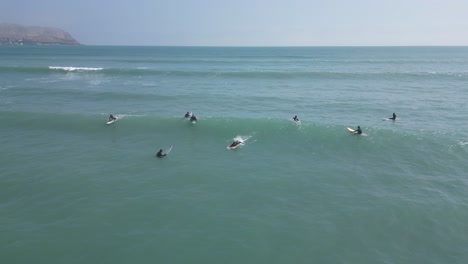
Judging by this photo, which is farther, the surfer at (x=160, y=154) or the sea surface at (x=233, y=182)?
the surfer at (x=160, y=154)

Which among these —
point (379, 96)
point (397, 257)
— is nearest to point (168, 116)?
point (397, 257)

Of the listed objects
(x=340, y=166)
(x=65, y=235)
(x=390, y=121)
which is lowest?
(x=65, y=235)

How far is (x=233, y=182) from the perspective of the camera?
18.5m

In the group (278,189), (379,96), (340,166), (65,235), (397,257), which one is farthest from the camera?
(379,96)

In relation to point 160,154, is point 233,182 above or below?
below

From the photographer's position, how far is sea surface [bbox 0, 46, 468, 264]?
43.2 ft

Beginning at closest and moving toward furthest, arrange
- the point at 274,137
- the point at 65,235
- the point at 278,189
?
the point at 65,235 → the point at 278,189 → the point at 274,137

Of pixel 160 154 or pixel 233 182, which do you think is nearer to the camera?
pixel 233 182

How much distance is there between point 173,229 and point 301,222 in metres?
5.67

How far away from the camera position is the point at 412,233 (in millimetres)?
14000

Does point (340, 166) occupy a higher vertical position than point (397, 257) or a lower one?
higher

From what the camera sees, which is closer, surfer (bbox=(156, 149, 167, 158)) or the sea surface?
the sea surface

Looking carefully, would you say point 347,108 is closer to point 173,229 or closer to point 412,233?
point 412,233

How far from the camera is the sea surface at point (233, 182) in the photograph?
1318cm
